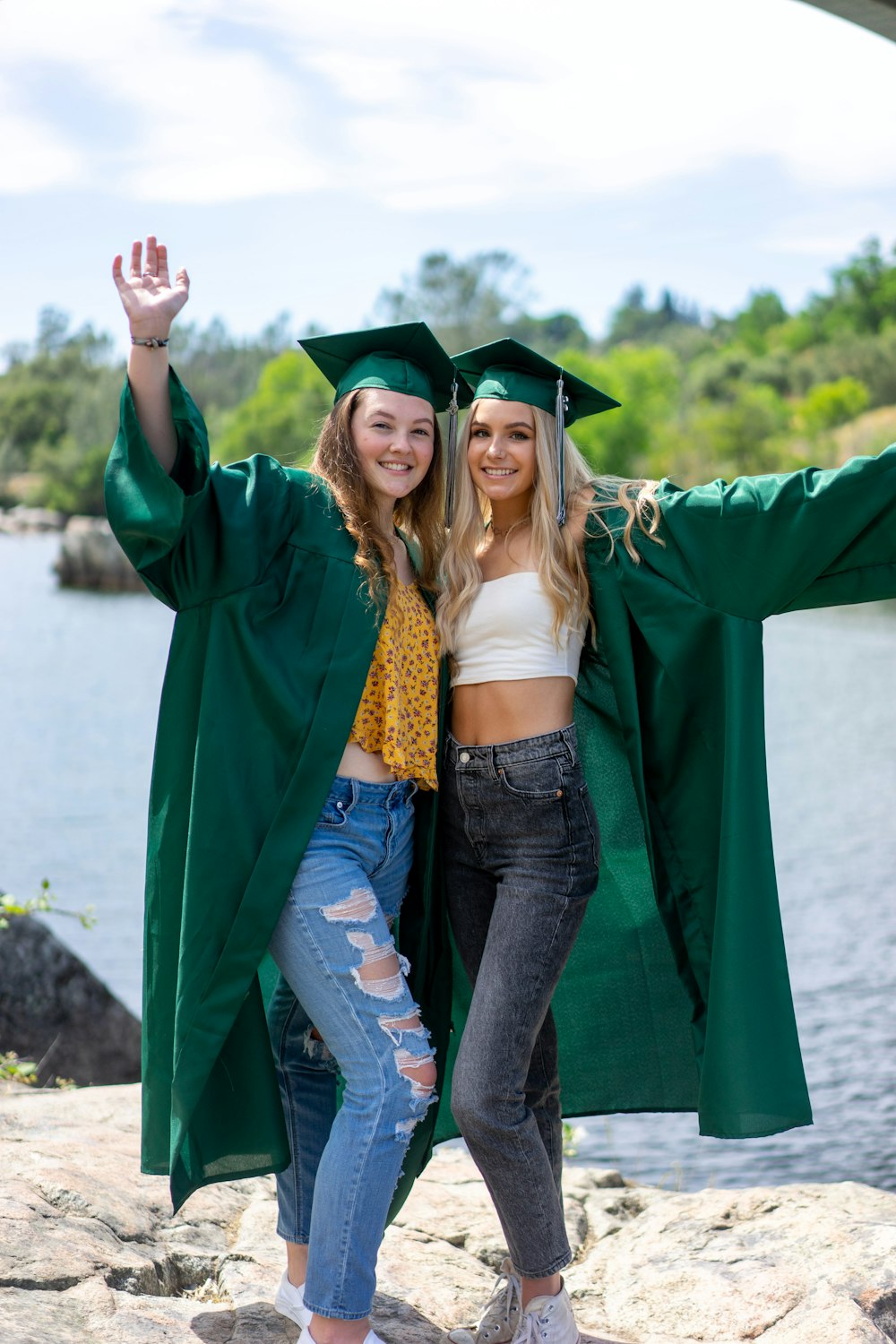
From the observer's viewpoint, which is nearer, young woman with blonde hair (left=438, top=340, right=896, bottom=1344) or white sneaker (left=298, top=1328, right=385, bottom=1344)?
white sneaker (left=298, top=1328, right=385, bottom=1344)

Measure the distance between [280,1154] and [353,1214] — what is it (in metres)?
0.35

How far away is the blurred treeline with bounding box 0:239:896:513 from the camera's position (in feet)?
191

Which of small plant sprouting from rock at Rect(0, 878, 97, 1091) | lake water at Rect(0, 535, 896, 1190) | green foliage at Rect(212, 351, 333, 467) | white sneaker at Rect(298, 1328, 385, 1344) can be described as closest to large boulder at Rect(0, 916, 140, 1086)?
small plant sprouting from rock at Rect(0, 878, 97, 1091)

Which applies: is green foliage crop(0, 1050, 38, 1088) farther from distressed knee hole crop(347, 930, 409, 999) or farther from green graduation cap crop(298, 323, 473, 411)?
green graduation cap crop(298, 323, 473, 411)

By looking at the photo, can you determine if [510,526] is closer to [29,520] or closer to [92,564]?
[92,564]

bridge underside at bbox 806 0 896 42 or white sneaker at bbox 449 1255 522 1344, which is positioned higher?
bridge underside at bbox 806 0 896 42

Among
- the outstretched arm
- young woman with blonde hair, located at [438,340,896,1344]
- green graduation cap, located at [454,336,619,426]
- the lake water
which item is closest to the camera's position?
the outstretched arm

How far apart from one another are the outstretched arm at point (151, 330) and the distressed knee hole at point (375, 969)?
1.03 metres

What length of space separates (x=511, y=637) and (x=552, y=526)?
274 millimetres

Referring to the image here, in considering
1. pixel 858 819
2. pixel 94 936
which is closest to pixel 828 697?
pixel 858 819

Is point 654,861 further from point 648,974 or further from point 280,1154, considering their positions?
point 280,1154

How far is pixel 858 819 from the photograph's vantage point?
13.2m

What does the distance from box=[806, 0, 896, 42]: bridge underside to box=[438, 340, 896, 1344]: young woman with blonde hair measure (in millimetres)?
1788

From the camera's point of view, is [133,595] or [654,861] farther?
[133,595]
